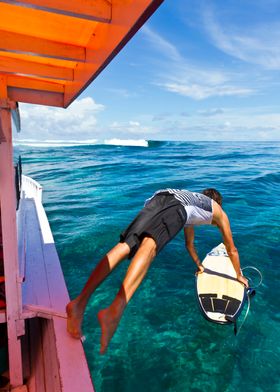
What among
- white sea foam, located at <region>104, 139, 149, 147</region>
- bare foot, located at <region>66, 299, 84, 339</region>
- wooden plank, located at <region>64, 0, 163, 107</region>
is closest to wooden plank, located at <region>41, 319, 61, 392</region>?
bare foot, located at <region>66, 299, 84, 339</region>

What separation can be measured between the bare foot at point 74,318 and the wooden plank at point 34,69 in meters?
2.07

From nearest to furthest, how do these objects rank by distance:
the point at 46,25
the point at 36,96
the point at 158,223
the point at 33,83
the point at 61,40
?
the point at 46,25
the point at 61,40
the point at 33,83
the point at 36,96
the point at 158,223

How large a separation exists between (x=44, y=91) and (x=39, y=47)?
108 cm

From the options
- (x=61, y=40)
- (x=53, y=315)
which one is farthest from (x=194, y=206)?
(x=61, y=40)

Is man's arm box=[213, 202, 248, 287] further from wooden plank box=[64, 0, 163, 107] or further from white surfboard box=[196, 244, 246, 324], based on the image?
wooden plank box=[64, 0, 163, 107]

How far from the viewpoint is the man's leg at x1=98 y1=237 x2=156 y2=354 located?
252 centimetres

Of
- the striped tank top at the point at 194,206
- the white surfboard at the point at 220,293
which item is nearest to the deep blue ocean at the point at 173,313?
the white surfboard at the point at 220,293

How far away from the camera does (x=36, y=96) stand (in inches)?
125

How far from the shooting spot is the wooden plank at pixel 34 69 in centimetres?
249

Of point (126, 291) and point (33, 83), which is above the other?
point (33, 83)

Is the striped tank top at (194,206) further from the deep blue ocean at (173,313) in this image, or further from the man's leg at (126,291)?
the deep blue ocean at (173,313)

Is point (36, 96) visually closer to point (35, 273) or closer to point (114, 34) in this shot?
point (114, 34)

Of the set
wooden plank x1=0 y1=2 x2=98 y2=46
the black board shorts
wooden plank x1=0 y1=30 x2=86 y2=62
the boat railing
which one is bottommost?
the boat railing

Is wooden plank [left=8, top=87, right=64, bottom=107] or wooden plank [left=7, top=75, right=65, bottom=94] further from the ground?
wooden plank [left=7, top=75, right=65, bottom=94]
